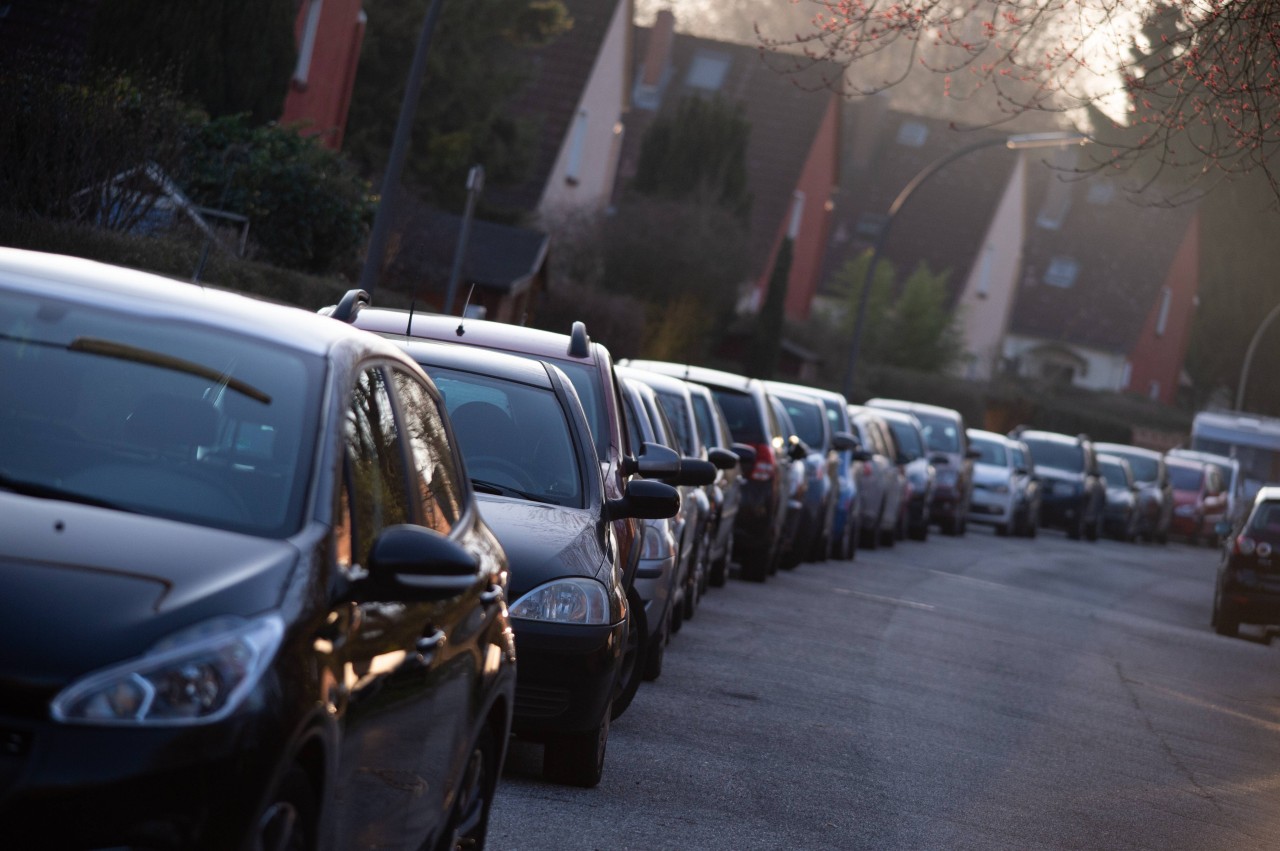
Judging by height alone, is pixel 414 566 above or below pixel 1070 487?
above

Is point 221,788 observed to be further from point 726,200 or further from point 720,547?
point 726,200

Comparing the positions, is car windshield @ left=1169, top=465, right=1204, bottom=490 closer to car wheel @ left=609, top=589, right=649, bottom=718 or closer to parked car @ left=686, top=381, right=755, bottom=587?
parked car @ left=686, top=381, right=755, bottom=587

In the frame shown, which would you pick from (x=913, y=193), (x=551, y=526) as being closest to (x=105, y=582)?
(x=551, y=526)

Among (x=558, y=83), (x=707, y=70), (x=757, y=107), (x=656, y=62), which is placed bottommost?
(x=558, y=83)

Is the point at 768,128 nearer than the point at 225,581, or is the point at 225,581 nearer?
the point at 225,581

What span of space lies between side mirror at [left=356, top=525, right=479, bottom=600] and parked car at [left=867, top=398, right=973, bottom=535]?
29994 millimetres

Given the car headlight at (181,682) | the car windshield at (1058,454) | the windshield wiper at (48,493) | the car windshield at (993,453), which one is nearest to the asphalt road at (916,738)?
the windshield wiper at (48,493)

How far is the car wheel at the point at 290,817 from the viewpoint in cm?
406

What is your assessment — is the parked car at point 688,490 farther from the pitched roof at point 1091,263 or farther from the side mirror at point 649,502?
the pitched roof at point 1091,263

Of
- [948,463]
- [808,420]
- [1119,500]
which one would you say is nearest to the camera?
[808,420]

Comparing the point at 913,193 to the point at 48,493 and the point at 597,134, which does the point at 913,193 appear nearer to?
the point at 597,134

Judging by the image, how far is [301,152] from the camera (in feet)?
83.0

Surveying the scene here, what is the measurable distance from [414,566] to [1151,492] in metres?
44.6

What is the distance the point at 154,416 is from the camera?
16.3 feet
